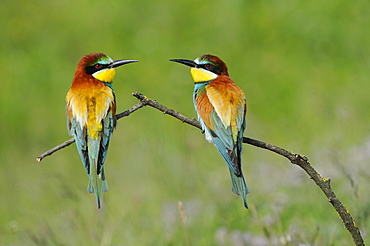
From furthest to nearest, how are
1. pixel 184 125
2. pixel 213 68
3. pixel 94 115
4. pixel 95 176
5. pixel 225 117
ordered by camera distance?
1. pixel 184 125
2. pixel 213 68
3. pixel 225 117
4. pixel 94 115
5. pixel 95 176

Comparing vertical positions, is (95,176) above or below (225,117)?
below

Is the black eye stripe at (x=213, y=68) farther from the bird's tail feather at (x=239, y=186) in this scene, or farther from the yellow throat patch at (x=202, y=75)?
the bird's tail feather at (x=239, y=186)

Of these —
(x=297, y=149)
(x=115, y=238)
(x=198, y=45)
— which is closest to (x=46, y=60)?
(x=198, y=45)

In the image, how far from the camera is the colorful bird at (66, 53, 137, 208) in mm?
1594

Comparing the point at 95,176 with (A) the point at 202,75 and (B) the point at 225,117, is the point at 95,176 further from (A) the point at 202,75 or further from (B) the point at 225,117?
(A) the point at 202,75

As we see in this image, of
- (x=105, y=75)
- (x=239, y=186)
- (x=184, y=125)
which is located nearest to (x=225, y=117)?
(x=239, y=186)

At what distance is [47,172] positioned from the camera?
16.5 ft

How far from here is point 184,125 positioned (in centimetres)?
519

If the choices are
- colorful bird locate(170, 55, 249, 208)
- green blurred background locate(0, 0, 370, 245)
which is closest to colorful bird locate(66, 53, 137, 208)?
colorful bird locate(170, 55, 249, 208)

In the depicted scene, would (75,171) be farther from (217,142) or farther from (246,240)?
(217,142)

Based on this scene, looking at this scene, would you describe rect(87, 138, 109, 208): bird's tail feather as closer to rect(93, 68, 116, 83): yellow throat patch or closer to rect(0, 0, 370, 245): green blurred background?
rect(93, 68, 116, 83): yellow throat patch

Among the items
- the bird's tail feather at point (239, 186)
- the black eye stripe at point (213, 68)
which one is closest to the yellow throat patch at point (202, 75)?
the black eye stripe at point (213, 68)

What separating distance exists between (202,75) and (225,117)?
27 cm

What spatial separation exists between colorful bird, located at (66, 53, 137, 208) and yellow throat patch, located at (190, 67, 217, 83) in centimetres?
31
